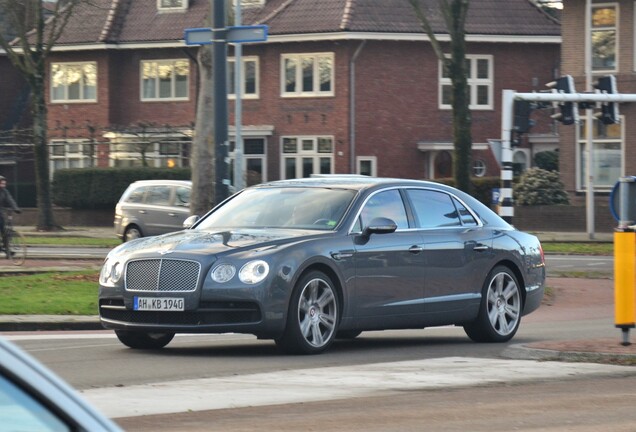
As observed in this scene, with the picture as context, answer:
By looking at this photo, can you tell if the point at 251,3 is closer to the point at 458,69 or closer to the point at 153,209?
the point at 458,69

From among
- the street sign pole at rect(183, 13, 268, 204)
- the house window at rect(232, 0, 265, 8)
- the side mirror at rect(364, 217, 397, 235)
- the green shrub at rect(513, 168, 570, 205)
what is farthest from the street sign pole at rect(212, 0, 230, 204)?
the house window at rect(232, 0, 265, 8)

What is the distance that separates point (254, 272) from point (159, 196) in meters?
23.3

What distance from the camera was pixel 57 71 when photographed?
57.3 m

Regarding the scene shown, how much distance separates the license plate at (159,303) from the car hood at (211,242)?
0.38 m

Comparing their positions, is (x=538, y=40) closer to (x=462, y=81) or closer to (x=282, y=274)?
(x=462, y=81)

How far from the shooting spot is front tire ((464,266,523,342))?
42.7 ft

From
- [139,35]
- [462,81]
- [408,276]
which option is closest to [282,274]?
[408,276]

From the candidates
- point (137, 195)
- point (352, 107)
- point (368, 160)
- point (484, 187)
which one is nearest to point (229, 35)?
point (137, 195)

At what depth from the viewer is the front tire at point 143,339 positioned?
11.9 meters

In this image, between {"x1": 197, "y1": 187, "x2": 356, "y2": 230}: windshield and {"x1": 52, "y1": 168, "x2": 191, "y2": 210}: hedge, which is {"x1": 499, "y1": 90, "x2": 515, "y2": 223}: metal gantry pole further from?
{"x1": 52, "y1": 168, "x2": 191, "y2": 210}: hedge

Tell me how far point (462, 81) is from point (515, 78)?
16215mm

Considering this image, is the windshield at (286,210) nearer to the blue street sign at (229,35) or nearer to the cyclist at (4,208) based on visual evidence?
the blue street sign at (229,35)

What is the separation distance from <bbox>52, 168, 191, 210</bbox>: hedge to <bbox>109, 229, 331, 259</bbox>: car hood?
37.5 metres

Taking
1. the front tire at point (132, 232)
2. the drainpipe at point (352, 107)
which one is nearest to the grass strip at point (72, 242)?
the front tire at point (132, 232)
